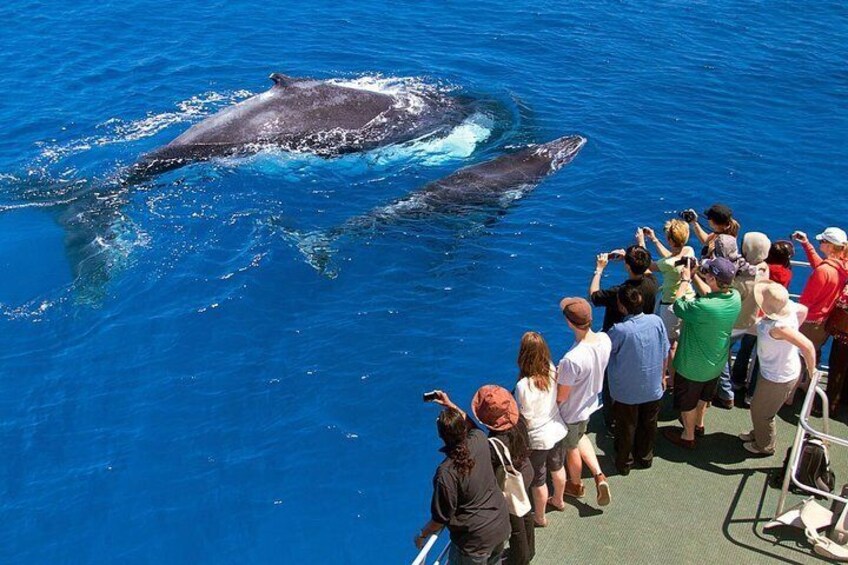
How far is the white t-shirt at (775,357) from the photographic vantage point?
8.91 m

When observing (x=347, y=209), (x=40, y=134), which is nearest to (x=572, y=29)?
(x=347, y=209)

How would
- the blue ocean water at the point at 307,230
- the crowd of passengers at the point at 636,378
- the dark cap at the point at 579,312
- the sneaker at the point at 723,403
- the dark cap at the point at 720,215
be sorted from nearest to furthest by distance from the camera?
the crowd of passengers at the point at 636,378 → the dark cap at the point at 579,312 → the dark cap at the point at 720,215 → the sneaker at the point at 723,403 → the blue ocean water at the point at 307,230

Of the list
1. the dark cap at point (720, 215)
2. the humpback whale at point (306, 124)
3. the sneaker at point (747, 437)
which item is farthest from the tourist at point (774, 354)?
the humpback whale at point (306, 124)

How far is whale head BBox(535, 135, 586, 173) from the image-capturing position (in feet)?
65.7

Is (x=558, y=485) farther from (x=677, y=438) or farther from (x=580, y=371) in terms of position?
(x=677, y=438)

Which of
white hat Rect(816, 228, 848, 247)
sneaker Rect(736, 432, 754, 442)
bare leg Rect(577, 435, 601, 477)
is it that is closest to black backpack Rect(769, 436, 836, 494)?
sneaker Rect(736, 432, 754, 442)

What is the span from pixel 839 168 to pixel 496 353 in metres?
11.4

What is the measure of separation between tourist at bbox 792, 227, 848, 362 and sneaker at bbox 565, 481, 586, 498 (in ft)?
12.4

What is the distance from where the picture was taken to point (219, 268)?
16.0 metres

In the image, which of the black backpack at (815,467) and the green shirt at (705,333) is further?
the green shirt at (705,333)

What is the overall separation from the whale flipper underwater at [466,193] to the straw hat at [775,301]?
8933 millimetres

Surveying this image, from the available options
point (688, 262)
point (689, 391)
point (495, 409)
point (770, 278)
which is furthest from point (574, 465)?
point (770, 278)

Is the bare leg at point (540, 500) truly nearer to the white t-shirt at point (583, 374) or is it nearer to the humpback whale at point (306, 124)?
the white t-shirt at point (583, 374)

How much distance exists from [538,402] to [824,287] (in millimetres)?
4426
